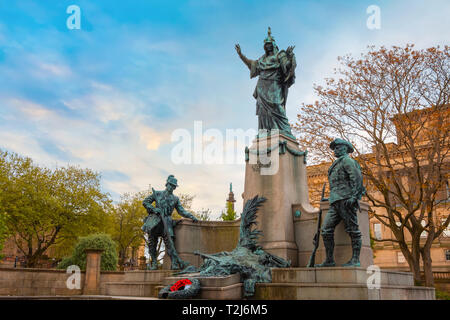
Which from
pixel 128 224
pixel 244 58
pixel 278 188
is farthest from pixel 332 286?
pixel 128 224

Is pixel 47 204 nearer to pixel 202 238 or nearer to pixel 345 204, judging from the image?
pixel 202 238

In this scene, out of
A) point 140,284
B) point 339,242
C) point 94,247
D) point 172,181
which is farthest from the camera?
point 94,247

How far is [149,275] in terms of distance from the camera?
41.3 feet

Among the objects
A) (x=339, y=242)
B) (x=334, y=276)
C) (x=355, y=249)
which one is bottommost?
(x=334, y=276)

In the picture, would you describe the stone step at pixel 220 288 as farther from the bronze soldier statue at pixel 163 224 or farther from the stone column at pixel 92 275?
the stone column at pixel 92 275

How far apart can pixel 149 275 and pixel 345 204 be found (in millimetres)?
6565

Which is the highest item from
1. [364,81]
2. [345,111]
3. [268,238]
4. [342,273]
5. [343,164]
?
[364,81]

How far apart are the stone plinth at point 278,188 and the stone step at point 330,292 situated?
2.23 metres

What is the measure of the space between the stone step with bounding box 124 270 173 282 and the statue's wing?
2.52m

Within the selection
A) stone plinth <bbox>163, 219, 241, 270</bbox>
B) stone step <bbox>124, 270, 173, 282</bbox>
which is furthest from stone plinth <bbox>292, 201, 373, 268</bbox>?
stone step <bbox>124, 270, 173, 282</bbox>
